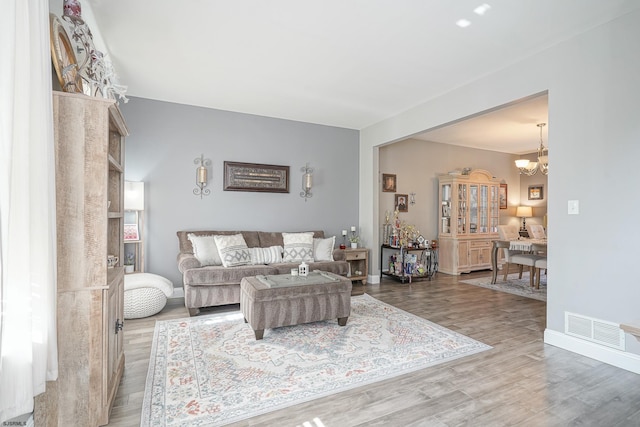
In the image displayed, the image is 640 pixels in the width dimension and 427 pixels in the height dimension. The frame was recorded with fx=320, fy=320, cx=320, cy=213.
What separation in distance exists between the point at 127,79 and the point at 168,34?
1.36m

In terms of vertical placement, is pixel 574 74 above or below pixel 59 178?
above

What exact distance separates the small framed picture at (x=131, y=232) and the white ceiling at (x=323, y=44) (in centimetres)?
176

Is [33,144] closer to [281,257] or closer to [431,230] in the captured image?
[281,257]

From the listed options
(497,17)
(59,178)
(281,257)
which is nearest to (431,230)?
(281,257)

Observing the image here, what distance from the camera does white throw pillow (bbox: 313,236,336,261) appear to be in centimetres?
477

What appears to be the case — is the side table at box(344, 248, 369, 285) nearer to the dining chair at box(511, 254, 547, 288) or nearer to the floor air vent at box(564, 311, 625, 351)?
the dining chair at box(511, 254, 547, 288)

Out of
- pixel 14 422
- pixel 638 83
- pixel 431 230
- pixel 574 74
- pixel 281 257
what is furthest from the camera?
pixel 431 230

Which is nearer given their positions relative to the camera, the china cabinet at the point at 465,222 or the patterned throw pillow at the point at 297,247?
the patterned throw pillow at the point at 297,247

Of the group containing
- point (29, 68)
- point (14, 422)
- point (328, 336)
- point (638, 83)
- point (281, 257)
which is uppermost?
point (638, 83)

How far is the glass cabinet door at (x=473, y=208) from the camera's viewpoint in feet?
22.0

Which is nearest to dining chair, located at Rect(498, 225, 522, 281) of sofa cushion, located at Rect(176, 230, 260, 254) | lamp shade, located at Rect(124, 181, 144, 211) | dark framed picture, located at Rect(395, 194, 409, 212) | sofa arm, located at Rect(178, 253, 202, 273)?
dark framed picture, located at Rect(395, 194, 409, 212)

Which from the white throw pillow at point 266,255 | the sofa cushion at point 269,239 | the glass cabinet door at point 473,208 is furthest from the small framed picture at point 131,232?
the glass cabinet door at point 473,208

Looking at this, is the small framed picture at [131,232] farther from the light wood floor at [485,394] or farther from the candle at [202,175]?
the light wood floor at [485,394]

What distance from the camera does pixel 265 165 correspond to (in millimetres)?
5098
